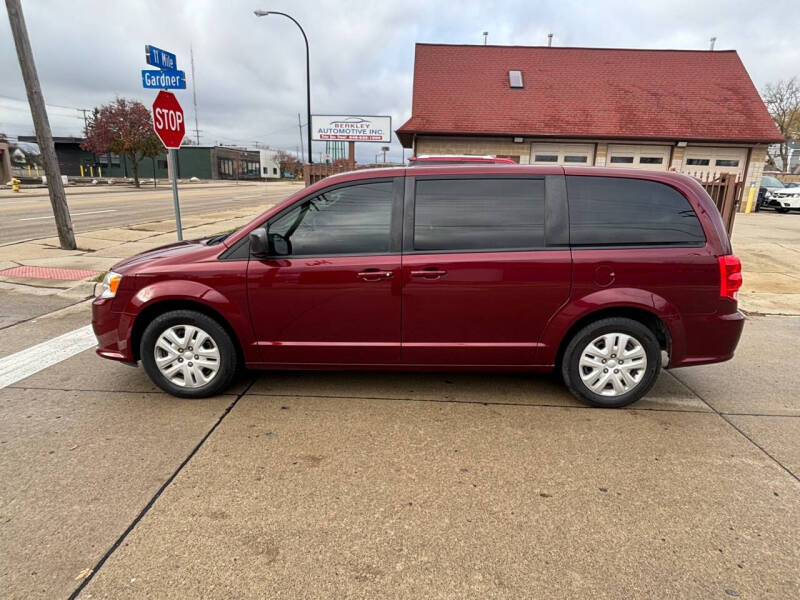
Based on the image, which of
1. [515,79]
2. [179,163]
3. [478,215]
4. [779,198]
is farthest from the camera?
[179,163]

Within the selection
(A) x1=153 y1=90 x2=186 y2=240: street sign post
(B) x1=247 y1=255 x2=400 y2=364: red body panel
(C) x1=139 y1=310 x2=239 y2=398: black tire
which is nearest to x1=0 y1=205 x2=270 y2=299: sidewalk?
(A) x1=153 y1=90 x2=186 y2=240: street sign post

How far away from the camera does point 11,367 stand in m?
4.46

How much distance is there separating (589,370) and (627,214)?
117cm

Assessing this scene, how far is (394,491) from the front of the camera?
2.75 metres

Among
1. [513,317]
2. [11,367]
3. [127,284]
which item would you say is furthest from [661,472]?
[11,367]

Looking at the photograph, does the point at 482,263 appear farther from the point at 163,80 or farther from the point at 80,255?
the point at 80,255

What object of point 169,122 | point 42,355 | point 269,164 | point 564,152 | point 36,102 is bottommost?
point 42,355

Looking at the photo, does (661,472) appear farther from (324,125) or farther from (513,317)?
(324,125)

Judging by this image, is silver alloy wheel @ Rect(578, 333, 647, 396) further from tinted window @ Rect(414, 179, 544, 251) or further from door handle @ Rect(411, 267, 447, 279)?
door handle @ Rect(411, 267, 447, 279)

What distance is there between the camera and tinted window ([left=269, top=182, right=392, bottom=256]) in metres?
3.64

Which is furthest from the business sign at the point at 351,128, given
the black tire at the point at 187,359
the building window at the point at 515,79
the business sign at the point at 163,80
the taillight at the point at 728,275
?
the taillight at the point at 728,275

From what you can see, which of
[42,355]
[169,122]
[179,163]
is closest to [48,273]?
[169,122]

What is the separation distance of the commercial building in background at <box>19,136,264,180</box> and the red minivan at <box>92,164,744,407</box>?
184ft

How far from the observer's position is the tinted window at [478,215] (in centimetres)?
359
